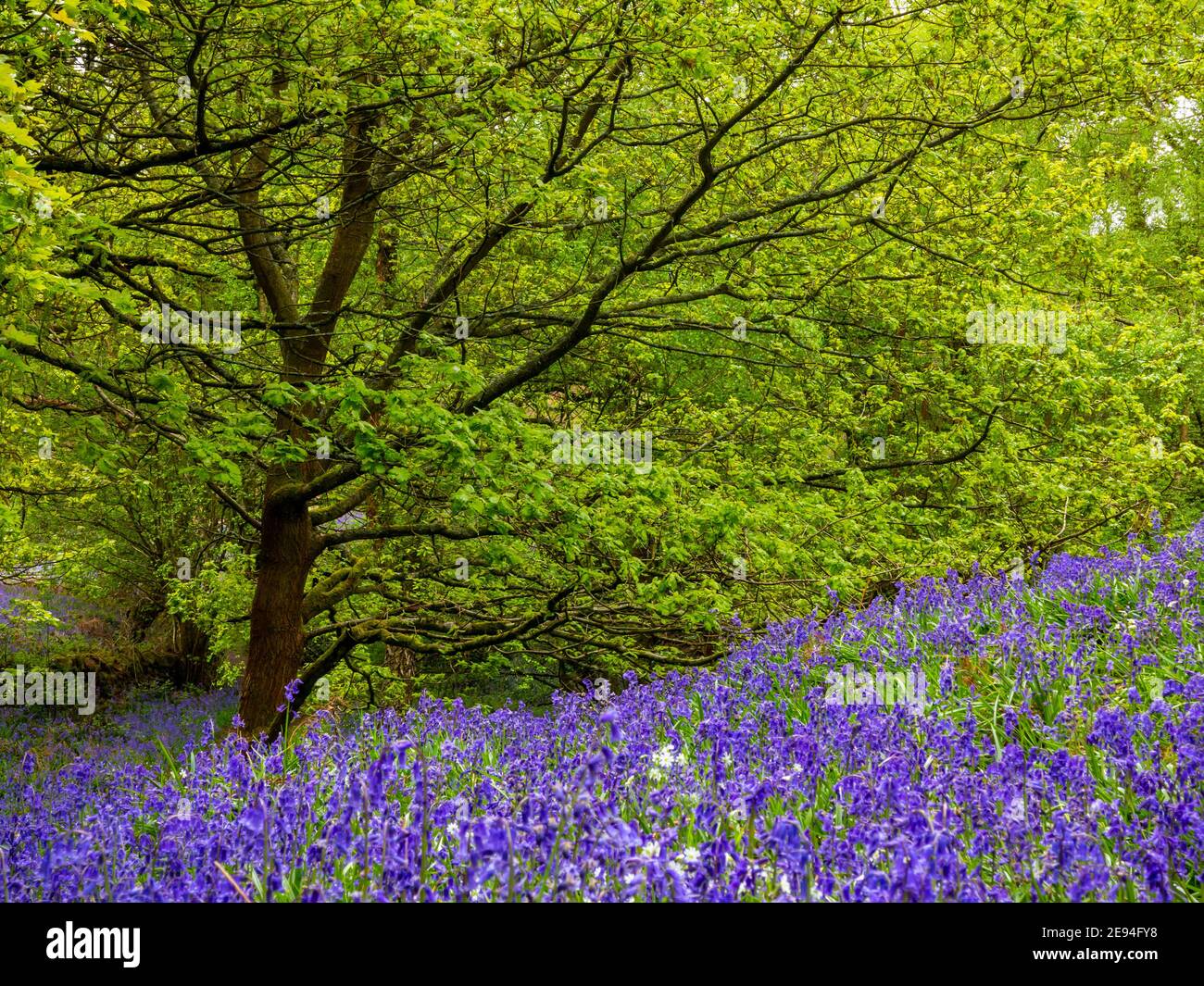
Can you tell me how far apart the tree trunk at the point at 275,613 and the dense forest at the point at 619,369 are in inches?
1.7

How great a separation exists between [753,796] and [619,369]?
34.6 feet

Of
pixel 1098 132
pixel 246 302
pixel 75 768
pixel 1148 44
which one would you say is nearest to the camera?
pixel 75 768

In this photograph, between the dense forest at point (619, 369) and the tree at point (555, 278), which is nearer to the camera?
the dense forest at point (619, 369)

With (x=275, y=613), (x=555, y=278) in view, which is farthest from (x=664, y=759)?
(x=555, y=278)

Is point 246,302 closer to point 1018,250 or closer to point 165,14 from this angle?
point 165,14

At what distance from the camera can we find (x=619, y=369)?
43.7 feet

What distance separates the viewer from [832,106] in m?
10.5

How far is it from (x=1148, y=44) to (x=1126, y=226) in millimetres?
20709

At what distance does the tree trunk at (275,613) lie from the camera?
10.3 metres

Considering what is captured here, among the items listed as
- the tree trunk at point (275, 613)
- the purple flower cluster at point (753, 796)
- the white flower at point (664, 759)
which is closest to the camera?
the purple flower cluster at point (753, 796)

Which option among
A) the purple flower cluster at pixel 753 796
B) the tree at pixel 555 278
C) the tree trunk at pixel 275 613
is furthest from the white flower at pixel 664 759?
the tree trunk at pixel 275 613

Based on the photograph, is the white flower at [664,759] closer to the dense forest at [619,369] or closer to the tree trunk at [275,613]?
the dense forest at [619,369]

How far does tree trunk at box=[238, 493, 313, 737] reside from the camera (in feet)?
33.9
